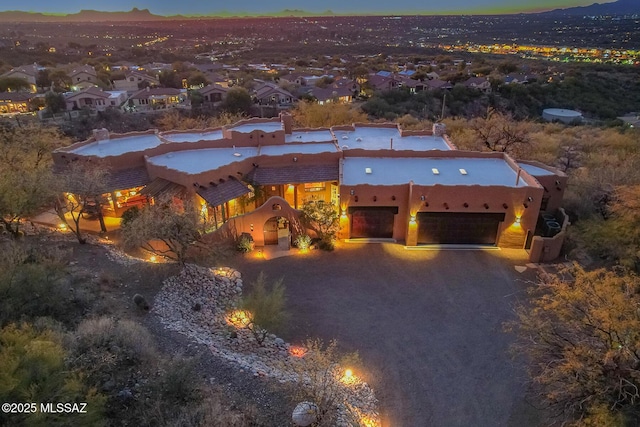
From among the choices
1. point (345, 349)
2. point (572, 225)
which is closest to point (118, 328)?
point (345, 349)

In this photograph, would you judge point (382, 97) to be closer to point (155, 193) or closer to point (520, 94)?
point (520, 94)

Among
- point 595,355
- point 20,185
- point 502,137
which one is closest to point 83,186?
point 20,185

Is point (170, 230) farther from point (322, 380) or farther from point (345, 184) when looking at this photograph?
point (322, 380)

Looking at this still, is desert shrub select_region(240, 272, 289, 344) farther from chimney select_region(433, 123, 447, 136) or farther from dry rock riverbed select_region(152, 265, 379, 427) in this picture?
chimney select_region(433, 123, 447, 136)

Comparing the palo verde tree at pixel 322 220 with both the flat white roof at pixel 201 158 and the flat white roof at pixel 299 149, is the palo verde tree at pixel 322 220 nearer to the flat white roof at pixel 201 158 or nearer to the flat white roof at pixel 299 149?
the flat white roof at pixel 299 149

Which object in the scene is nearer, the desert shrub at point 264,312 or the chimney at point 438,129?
the desert shrub at point 264,312

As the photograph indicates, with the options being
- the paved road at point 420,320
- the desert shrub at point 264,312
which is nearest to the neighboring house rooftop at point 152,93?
the paved road at point 420,320
